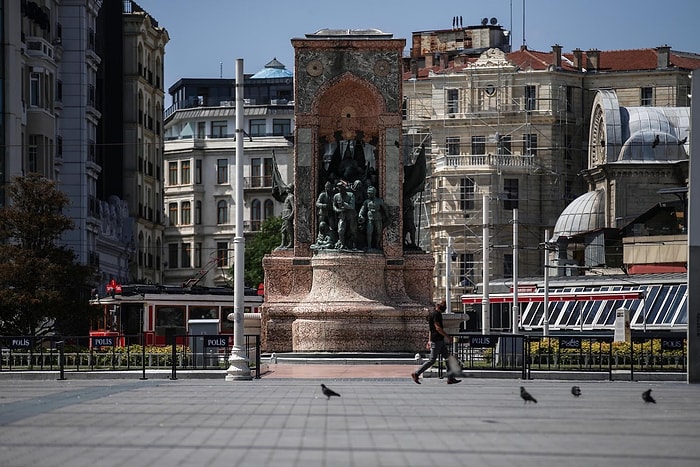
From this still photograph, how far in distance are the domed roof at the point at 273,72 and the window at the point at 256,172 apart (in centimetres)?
1995

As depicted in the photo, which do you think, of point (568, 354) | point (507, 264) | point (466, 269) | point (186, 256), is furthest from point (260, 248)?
point (568, 354)

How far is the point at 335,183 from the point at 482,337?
11.2m

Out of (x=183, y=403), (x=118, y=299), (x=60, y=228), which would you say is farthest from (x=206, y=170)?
(x=183, y=403)

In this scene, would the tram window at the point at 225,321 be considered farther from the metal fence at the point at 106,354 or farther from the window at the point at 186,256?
the window at the point at 186,256

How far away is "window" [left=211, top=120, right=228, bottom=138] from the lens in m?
143

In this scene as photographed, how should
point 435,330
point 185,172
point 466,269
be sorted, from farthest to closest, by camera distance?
point 185,172, point 466,269, point 435,330

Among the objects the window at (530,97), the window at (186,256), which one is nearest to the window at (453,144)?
the window at (530,97)

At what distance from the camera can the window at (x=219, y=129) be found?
143250mm

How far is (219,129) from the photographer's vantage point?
144m

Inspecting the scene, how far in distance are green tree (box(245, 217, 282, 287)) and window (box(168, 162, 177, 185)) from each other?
24024 mm

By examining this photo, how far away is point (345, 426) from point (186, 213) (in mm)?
117982

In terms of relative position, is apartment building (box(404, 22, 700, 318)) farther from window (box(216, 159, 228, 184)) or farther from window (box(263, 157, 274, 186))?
window (box(216, 159, 228, 184))

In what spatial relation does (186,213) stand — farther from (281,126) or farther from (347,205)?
(347,205)

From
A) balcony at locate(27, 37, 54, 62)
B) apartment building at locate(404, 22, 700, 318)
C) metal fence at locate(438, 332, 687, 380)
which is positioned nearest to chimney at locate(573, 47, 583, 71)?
apartment building at locate(404, 22, 700, 318)
